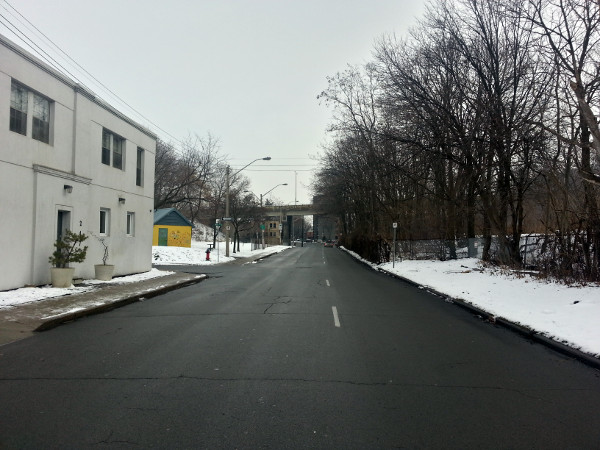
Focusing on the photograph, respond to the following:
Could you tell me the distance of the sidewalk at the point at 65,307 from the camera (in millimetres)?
8477

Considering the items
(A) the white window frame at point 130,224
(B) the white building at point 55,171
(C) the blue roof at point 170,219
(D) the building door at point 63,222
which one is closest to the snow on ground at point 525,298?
(B) the white building at point 55,171

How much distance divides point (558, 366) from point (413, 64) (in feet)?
60.4

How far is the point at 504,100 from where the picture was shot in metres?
19.9

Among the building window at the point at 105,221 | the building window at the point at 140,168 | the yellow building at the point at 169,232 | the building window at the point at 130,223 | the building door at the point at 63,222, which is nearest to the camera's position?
the building door at the point at 63,222

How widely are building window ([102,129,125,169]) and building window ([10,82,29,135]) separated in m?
4.56

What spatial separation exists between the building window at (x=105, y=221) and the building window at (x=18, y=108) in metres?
5.31

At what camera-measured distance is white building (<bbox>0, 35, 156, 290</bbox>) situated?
486 inches

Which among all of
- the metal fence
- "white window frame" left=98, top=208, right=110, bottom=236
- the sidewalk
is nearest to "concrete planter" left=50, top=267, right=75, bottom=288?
the sidewalk

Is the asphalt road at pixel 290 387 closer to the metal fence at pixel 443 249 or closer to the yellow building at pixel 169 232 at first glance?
the metal fence at pixel 443 249

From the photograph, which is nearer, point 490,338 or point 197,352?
point 197,352

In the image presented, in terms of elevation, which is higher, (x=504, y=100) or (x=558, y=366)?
(x=504, y=100)

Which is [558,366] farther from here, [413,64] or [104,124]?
[413,64]

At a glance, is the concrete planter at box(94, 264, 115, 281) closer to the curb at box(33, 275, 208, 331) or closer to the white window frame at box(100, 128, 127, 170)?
the curb at box(33, 275, 208, 331)

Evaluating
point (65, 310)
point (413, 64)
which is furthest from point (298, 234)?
point (65, 310)
